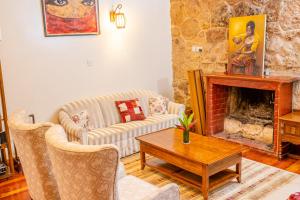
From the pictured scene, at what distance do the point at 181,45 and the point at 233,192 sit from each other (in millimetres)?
3175

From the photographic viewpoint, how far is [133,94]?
16.4 feet

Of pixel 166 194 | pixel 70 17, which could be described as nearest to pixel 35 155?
pixel 166 194

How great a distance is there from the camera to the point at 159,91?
5.74 meters

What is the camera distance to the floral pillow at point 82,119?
420 cm

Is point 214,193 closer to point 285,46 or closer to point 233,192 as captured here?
point 233,192

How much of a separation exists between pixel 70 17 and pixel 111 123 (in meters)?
1.68

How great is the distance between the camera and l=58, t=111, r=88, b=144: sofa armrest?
12.3 ft

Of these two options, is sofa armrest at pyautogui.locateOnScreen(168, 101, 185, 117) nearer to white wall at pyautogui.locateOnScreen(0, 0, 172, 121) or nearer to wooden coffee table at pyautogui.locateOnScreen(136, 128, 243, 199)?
white wall at pyautogui.locateOnScreen(0, 0, 172, 121)

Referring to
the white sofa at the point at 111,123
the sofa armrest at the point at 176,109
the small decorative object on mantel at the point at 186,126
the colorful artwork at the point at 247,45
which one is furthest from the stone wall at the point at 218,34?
the small decorative object on mantel at the point at 186,126

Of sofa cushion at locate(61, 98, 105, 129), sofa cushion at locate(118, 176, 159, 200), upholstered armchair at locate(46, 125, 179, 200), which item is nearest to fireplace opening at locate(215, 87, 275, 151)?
sofa cushion at locate(61, 98, 105, 129)

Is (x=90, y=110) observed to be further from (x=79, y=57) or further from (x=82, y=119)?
(x=79, y=57)

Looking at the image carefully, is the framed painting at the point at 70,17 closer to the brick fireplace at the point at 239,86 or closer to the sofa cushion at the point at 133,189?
the brick fireplace at the point at 239,86

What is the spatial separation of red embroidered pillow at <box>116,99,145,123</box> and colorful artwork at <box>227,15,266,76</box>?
154 cm

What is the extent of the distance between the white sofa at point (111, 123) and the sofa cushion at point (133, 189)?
1387 millimetres
